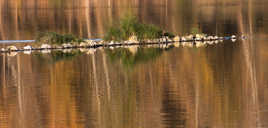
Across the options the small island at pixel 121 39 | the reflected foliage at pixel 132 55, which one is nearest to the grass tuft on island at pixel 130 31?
the small island at pixel 121 39

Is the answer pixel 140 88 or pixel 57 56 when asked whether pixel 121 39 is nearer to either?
pixel 57 56

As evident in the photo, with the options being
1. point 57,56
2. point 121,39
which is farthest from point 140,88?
point 121,39

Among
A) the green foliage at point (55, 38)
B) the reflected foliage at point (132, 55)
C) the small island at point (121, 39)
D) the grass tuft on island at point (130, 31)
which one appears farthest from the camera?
the grass tuft on island at point (130, 31)

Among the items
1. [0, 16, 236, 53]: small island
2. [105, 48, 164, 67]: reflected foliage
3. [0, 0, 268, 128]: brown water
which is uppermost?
[0, 16, 236, 53]: small island

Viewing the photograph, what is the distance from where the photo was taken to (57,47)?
3862cm

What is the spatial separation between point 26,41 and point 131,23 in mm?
7455

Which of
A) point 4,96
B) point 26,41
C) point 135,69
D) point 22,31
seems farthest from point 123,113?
point 22,31

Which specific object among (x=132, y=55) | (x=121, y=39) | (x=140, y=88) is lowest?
(x=140, y=88)

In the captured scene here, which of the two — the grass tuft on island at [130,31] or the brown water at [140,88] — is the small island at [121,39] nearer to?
the grass tuft on island at [130,31]

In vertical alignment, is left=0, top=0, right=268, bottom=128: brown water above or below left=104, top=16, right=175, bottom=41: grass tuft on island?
below

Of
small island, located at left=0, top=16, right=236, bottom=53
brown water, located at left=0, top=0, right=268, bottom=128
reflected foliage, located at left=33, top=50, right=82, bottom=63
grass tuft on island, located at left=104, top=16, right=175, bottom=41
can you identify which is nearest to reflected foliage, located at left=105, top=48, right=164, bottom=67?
brown water, located at left=0, top=0, right=268, bottom=128

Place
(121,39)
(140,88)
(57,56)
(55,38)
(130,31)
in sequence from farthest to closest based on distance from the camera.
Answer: (121,39) < (130,31) < (55,38) < (57,56) < (140,88)

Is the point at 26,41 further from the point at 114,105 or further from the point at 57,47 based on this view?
the point at 114,105

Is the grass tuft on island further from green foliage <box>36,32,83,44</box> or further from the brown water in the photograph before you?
the brown water
